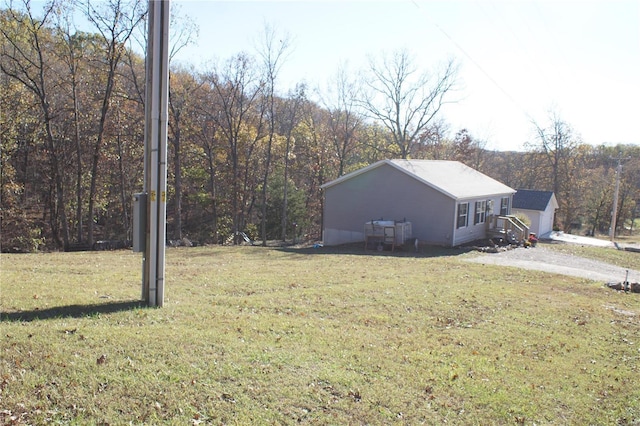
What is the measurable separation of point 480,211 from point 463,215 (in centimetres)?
286

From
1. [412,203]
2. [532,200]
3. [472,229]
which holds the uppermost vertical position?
[532,200]

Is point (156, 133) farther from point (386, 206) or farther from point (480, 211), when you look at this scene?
point (480, 211)

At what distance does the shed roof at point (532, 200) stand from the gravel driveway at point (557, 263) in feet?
38.3

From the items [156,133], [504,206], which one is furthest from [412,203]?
[156,133]

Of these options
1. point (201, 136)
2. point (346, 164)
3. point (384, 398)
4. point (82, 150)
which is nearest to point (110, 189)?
point (82, 150)

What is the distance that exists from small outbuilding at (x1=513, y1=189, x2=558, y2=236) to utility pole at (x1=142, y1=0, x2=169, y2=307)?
3228 centimetres

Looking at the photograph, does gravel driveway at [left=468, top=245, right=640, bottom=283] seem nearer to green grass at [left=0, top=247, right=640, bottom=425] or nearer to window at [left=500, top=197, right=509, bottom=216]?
green grass at [left=0, top=247, right=640, bottom=425]

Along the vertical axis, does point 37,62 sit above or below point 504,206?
above

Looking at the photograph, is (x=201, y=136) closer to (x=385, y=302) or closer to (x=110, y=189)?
(x=110, y=189)

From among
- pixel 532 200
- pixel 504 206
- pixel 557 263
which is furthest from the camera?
pixel 532 200

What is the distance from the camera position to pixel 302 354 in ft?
18.9

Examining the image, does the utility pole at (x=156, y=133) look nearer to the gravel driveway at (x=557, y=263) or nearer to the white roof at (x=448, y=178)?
the gravel driveway at (x=557, y=263)

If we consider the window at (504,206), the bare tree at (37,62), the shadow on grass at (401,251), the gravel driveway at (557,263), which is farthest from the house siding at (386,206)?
the bare tree at (37,62)

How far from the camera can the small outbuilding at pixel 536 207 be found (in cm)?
3438
